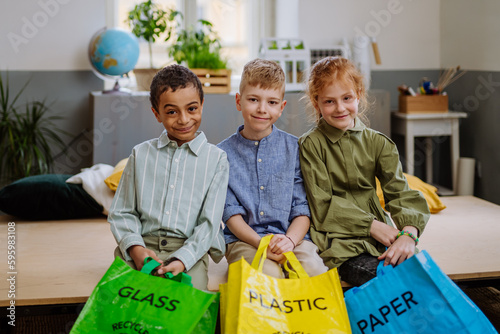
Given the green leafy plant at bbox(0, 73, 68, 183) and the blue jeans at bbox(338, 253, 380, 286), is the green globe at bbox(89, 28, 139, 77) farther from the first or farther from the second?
the blue jeans at bbox(338, 253, 380, 286)

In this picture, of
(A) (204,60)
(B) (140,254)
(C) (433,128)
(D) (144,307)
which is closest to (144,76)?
(A) (204,60)

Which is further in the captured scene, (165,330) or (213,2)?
(213,2)

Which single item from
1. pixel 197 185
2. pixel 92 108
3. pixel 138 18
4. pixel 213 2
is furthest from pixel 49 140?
pixel 197 185

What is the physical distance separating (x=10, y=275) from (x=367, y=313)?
3.59 feet

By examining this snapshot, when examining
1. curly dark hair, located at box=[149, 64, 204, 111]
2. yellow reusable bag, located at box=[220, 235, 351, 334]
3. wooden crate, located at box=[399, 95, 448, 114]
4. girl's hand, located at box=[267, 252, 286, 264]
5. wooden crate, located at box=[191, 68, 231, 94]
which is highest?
wooden crate, located at box=[191, 68, 231, 94]

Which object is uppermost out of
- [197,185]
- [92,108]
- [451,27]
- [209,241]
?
[451,27]

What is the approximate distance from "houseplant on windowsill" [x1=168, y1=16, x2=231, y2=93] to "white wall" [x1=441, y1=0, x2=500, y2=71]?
1555mm

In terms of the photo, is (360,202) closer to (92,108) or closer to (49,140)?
(92,108)

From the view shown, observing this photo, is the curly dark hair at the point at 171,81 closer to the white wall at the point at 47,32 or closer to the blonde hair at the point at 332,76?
the blonde hair at the point at 332,76

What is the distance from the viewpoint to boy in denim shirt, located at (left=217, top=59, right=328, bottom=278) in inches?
65.4

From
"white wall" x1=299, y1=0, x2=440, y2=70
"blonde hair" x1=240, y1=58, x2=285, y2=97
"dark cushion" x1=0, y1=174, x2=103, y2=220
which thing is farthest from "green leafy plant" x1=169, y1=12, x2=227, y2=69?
"blonde hair" x1=240, y1=58, x2=285, y2=97

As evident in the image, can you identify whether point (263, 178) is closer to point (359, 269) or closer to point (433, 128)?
point (359, 269)

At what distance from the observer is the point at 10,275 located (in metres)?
1.71

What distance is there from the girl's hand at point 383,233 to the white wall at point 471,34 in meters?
2.01
